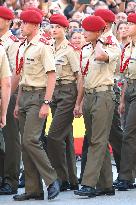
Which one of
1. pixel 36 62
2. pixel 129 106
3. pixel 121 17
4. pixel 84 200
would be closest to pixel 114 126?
pixel 129 106

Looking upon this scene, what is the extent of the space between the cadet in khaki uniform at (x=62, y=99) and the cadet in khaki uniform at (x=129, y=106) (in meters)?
0.62

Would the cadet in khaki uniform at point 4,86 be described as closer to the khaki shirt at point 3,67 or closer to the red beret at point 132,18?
the khaki shirt at point 3,67

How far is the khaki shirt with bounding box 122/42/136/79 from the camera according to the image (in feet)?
35.4

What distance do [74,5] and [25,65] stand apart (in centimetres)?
885

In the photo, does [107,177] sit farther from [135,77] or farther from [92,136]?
[135,77]

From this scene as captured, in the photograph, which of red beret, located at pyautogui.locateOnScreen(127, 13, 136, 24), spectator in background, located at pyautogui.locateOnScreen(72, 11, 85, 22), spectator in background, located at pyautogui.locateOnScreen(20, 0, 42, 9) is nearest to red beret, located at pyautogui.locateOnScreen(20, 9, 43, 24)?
red beret, located at pyautogui.locateOnScreen(127, 13, 136, 24)

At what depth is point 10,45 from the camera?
1073cm

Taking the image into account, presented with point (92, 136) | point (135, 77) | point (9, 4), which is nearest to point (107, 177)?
point (92, 136)

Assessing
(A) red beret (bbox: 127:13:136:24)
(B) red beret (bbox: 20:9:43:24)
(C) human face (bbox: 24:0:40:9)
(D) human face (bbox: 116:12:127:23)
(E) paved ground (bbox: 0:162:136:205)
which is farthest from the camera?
(C) human face (bbox: 24:0:40:9)

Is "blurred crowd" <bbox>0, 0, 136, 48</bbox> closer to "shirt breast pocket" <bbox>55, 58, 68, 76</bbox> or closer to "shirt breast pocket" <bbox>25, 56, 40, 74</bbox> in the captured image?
"shirt breast pocket" <bbox>55, 58, 68, 76</bbox>

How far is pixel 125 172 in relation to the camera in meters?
10.9

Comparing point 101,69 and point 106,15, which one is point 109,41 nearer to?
point 101,69

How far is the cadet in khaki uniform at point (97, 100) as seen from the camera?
10.1 m

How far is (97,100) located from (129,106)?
833 mm
